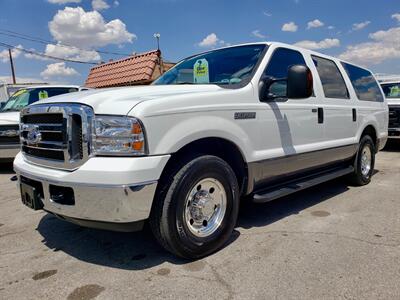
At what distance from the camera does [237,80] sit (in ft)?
12.2

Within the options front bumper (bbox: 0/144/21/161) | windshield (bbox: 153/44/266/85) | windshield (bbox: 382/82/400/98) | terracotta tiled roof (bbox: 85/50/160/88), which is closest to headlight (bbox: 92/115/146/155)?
windshield (bbox: 153/44/266/85)

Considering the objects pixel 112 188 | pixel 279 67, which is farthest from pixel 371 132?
pixel 112 188

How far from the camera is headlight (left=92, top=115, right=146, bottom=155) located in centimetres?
267

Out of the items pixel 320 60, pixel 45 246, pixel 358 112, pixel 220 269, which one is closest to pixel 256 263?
pixel 220 269

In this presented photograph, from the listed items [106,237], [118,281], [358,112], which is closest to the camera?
[118,281]

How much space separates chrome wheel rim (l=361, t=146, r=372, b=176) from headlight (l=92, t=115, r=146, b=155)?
433 centimetres

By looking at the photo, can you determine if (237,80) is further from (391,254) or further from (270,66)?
(391,254)

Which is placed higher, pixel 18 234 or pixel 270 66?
pixel 270 66

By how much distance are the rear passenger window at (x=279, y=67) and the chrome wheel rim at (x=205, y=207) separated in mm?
1231

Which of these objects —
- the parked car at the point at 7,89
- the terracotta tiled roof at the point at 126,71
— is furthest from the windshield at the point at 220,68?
the parked car at the point at 7,89

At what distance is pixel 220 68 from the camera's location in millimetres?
4066

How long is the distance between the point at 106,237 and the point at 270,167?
1791 millimetres

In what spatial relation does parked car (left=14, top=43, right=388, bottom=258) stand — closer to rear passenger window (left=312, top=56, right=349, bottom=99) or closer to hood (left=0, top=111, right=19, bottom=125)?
rear passenger window (left=312, top=56, right=349, bottom=99)

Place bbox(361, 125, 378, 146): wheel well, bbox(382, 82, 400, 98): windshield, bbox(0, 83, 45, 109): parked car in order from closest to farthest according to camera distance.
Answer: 1. bbox(361, 125, 378, 146): wheel well
2. bbox(382, 82, 400, 98): windshield
3. bbox(0, 83, 45, 109): parked car
